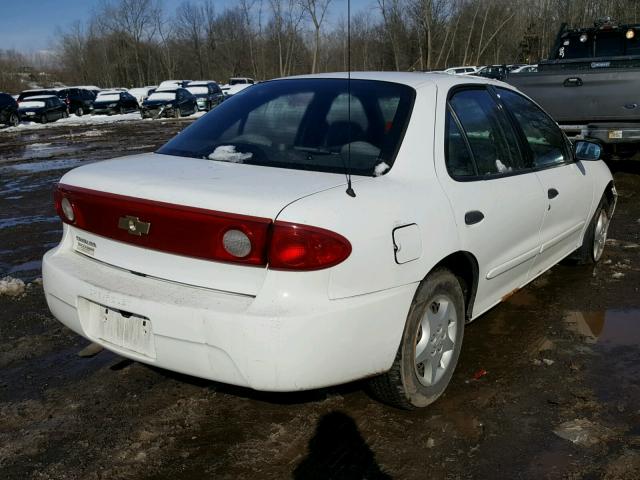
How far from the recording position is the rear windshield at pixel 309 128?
2.92 m

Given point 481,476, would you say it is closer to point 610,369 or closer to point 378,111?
point 610,369

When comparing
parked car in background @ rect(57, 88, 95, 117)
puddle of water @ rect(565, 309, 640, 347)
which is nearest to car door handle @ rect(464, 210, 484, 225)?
puddle of water @ rect(565, 309, 640, 347)

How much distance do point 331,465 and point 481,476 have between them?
0.63m

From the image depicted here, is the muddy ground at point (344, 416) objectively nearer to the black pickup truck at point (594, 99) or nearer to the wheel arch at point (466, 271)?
the wheel arch at point (466, 271)

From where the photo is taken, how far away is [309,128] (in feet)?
10.4

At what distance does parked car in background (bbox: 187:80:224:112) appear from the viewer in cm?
3341

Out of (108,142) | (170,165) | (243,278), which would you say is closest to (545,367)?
(243,278)

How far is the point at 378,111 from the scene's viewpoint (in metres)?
3.11

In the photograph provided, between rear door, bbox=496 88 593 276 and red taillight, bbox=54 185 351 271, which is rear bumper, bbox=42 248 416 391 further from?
rear door, bbox=496 88 593 276

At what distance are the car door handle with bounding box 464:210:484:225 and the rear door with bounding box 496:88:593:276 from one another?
0.93 m

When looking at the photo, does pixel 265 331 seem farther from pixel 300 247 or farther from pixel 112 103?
pixel 112 103

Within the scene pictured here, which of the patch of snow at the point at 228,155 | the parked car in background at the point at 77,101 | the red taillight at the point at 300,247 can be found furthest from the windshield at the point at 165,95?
the red taillight at the point at 300,247

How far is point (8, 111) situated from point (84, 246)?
27.3m

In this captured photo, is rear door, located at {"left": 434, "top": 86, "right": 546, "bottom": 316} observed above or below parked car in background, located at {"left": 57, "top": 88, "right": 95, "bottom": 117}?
above
